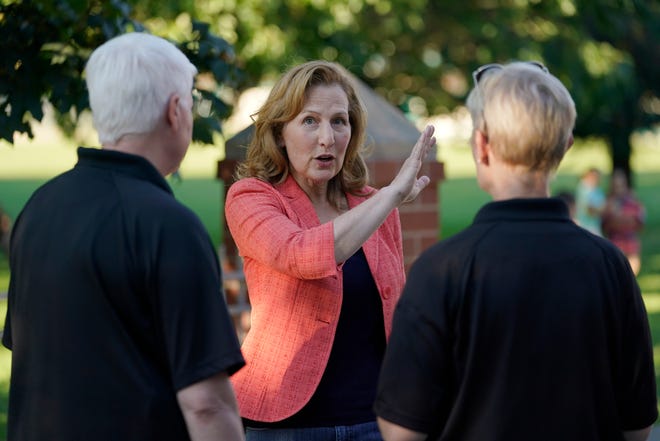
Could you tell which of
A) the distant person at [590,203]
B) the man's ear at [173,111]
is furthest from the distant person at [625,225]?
the man's ear at [173,111]

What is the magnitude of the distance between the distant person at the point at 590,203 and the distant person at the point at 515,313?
43.1 feet

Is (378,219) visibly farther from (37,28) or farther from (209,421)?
(37,28)

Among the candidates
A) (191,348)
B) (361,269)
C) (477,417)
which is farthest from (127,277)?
(361,269)

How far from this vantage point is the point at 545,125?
7.64 feet

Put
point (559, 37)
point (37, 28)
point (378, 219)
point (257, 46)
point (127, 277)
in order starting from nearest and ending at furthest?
point (127, 277) → point (378, 219) → point (37, 28) → point (257, 46) → point (559, 37)

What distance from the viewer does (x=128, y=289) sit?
2.28m

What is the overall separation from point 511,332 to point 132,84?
3.07 feet

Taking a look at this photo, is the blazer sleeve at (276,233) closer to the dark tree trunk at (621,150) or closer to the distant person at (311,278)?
the distant person at (311,278)

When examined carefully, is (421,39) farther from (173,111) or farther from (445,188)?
Result: (445,188)

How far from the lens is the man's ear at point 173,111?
2.38 metres

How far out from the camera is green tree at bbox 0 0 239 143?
4.88 metres

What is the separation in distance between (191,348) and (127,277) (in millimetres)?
195

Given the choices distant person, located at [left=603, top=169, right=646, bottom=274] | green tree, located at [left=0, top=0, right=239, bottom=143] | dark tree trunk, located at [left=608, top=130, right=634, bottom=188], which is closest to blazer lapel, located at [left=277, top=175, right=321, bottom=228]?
green tree, located at [left=0, top=0, right=239, bottom=143]

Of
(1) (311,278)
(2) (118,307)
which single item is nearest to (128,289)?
(2) (118,307)
